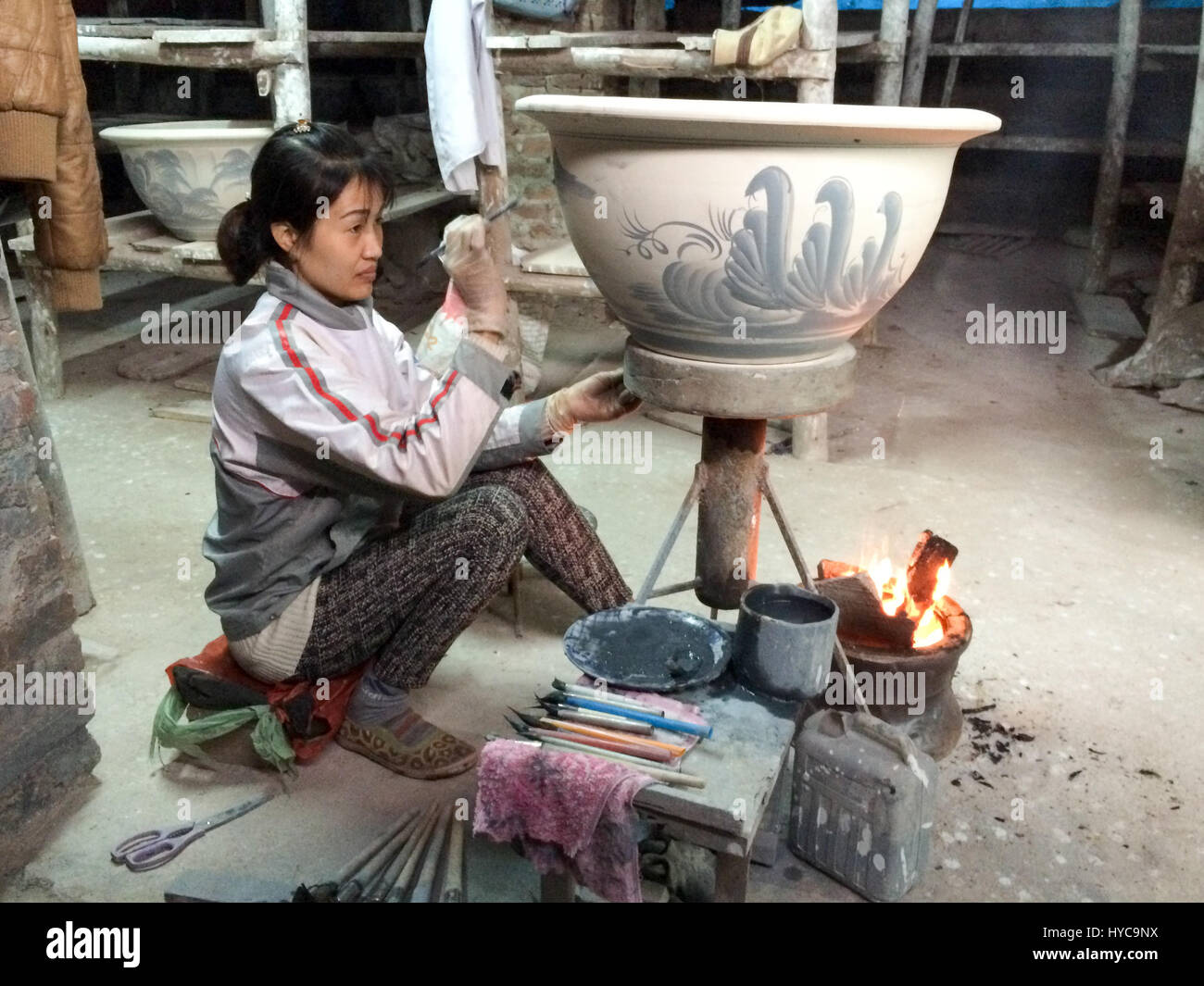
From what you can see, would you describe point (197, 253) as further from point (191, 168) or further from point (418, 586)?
point (418, 586)

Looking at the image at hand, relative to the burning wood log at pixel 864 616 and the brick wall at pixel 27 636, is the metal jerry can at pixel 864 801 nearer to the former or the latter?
the burning wood log at pixel 864 616

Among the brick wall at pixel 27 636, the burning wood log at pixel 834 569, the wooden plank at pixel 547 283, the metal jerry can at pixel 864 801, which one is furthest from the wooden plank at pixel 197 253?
the metal jerry can at pixel 864 801

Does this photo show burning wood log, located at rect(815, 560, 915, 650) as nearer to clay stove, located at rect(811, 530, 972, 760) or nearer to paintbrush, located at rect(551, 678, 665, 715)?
clay stove, located at rect(811, 530, 972, 760)

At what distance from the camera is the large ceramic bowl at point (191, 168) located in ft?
12.0

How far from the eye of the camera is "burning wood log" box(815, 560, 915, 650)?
6.38 feet

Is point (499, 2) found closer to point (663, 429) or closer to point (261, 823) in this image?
point (663, 429)

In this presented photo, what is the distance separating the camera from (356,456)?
5.41 ft

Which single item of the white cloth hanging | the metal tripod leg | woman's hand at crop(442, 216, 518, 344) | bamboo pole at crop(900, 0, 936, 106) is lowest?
the metal tripod leg

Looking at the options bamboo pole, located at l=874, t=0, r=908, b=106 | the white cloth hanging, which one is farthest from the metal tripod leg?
bamboo pole, located at l=874, t=0, r=908, b=106

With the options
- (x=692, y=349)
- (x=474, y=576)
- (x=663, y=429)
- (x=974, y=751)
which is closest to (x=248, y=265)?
(x=474, y=576)

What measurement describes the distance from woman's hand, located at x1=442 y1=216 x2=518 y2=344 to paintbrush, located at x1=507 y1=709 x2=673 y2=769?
0.69 m

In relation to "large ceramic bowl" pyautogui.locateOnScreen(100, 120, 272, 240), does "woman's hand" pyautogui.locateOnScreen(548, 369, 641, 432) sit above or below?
below

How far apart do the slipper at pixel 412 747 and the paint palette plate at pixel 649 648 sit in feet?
1.41

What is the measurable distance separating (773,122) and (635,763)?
0.89 metres
